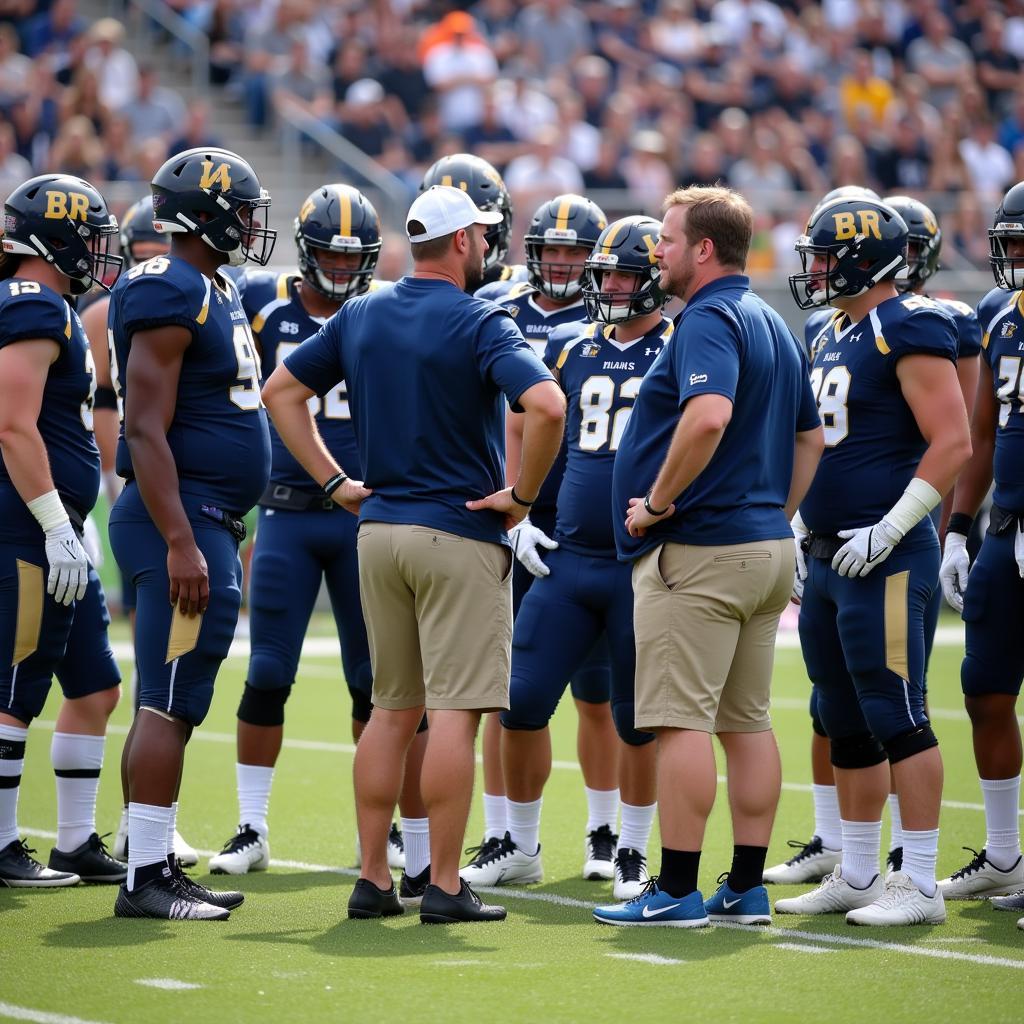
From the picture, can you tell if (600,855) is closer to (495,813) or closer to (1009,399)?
(495,813)

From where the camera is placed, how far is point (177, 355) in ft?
16.9

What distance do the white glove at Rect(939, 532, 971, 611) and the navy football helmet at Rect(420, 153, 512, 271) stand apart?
7.02 feet

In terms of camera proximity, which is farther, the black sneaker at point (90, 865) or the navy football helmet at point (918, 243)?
the navy football helmet at point (918, 243)

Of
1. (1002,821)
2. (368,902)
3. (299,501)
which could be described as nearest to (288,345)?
(299,501)

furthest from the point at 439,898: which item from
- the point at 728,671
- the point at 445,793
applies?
the point at 728,671

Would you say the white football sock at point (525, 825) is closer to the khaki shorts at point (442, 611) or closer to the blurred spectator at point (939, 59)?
the khaki shorts at point (442, 611)

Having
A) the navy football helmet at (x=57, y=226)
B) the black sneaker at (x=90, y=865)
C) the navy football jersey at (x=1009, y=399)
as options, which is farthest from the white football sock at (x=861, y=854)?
the navy football helmet at (x=57, y=226)

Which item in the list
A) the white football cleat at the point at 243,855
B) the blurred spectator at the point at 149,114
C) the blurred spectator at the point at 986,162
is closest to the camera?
the white football cleat at the point at 243,855

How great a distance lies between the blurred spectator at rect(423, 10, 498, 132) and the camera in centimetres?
1673

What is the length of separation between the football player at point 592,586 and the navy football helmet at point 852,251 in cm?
65

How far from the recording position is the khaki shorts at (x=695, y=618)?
500 centimetres

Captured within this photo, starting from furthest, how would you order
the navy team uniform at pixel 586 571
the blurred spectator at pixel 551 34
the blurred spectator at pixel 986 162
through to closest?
the blurred spectator at pixel 551 34
the blurred spectator at pixel 986 162
the navy team uniform at pixel 586 571

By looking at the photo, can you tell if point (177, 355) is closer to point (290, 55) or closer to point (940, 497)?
point (940, 497)

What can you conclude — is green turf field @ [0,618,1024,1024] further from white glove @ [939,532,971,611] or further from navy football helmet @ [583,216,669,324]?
navy football helmet @ [583,216,669,324]
